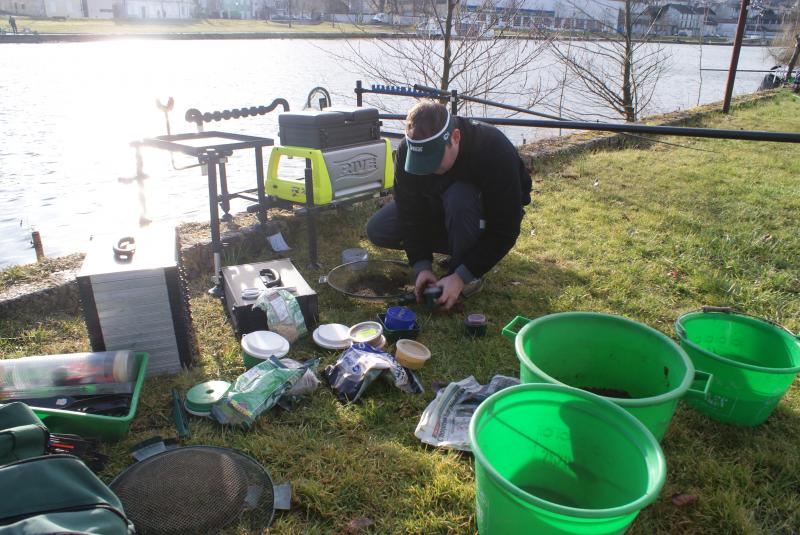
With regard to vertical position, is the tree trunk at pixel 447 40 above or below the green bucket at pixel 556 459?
above

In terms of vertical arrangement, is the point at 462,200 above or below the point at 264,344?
above

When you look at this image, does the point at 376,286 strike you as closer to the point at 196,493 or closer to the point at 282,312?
the point at 282,312

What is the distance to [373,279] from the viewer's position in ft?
10.5

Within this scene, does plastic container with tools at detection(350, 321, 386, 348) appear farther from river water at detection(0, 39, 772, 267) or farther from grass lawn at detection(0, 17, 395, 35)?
grass lawn at detection(0, 17, 395, 35)

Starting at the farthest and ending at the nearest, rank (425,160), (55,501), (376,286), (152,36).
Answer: (152,36)
(376,286)
(425,160)
(55,501)

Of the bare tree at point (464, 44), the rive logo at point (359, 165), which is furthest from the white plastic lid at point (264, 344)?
the bare tree at point (464, 44)

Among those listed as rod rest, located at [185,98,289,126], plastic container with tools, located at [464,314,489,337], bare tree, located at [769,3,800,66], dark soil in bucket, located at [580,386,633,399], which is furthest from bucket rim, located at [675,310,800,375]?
bare tree, located at [769,3,800,66]

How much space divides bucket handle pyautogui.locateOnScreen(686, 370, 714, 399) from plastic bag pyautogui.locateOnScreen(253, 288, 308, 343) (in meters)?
1.60

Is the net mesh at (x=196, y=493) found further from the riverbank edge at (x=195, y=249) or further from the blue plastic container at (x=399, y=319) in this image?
the riverbank edge at (x=195, y=249)

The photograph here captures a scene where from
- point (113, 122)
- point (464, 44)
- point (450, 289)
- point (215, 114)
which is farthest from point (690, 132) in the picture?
point (113, 122)

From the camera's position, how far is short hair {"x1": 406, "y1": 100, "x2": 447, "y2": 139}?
241cm

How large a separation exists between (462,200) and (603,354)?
109cm

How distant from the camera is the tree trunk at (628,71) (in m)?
8.19

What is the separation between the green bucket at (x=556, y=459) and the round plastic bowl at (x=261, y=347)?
1109 mm
